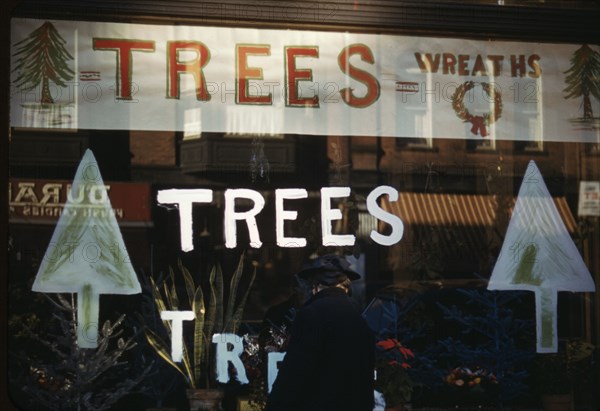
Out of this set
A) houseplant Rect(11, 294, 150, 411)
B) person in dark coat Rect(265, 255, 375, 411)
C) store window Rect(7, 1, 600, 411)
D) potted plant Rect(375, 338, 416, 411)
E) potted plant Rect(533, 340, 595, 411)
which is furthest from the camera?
potted plant Rect(533, 340, 595, 411)

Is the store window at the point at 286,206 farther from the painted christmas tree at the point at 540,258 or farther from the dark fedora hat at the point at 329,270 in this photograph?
the dark fedora hat at the point at 329,270

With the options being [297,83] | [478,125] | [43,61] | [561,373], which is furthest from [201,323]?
[561,373]

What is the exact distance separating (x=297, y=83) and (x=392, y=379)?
216 cm

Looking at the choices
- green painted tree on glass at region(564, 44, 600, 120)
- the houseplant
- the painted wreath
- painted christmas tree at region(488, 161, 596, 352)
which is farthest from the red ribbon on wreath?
the houseplant

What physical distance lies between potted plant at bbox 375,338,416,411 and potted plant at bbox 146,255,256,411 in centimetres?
103

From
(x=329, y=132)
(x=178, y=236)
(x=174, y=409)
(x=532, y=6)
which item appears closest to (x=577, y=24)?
(x=532, y=6)

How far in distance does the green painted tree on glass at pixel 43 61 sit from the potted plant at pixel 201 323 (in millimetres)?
1509

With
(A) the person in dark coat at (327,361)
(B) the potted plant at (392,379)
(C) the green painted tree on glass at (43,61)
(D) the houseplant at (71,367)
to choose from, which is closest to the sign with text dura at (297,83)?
(C) the green painted tree on glass at (43,61)

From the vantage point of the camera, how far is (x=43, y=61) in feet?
23.2

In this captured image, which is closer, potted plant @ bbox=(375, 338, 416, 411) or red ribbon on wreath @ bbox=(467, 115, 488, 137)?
potted plant @ bbox=(375, 338, 416, 411)

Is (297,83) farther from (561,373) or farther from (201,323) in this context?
(561,373)

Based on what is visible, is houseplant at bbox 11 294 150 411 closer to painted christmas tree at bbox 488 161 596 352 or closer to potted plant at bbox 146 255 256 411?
potted plant at bbox 146 255 256 411

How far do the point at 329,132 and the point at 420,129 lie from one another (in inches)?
26.2

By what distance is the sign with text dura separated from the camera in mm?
7113
